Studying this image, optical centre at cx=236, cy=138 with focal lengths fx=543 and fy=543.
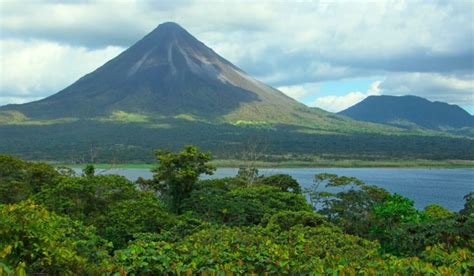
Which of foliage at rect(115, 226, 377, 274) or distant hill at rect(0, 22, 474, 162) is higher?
distant hill at rect(0, 22, 474, 162)

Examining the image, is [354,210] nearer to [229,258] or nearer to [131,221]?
[131,221]

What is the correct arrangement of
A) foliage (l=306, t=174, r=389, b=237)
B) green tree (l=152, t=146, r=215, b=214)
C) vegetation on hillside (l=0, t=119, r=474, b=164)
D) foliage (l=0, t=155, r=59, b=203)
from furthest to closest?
1. vegetation on hillside (l=0, t=119, r=474, b=164)
2. green tree (l=152, t=146, r=215, b=214)
3. foliage (l=306, t=174, r=389, b=237)
4. foliage (l=0, t=155, r=59, b=203)

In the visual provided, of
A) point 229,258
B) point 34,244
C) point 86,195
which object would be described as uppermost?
point 34,244

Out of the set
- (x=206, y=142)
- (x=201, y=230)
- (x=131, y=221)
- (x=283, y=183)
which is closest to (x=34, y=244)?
(x=201, y=230)

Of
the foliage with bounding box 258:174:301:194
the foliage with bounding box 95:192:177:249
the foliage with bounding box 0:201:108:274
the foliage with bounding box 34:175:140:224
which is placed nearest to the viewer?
the foliage with bounding box 0:201:108:274

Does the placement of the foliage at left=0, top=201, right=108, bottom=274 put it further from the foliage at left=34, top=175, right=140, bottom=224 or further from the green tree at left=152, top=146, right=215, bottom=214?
the green tree at left=152, top=146, right=215, bottom=214

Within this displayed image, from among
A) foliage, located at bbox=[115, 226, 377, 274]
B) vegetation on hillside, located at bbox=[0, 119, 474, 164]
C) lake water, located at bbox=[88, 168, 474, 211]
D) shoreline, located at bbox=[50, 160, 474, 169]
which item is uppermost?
vegetation on hillside, located at bbox=[0, 119, 474, 164]

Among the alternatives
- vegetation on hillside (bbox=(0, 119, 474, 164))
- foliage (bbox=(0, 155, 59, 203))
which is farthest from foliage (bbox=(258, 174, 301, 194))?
vegetation on hillside (bbox=(0, 119, 474, 164))

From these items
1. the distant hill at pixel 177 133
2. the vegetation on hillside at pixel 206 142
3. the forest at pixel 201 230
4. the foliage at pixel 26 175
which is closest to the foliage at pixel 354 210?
the forest at pixel 201 230

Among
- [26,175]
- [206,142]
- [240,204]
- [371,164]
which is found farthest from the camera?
[206,142]
